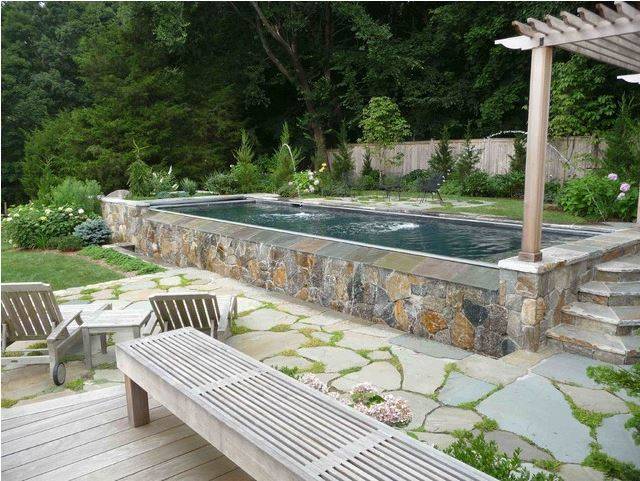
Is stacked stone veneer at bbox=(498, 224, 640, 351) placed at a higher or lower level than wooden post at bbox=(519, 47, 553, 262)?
lower

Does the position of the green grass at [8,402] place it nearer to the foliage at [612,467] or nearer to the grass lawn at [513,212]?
the foliage at [612,467]

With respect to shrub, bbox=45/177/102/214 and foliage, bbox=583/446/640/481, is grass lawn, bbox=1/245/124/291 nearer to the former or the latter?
shrub, bbox=45/177/102/214

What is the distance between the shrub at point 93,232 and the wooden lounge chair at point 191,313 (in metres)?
6.19

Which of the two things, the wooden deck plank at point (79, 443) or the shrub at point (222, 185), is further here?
the shrub at point (222, 185)

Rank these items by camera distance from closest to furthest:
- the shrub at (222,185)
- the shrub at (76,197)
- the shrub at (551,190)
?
the shrub at (76,197)
the shrub at (551,190)
the shrub at (222,185)

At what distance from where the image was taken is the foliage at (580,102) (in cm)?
1332

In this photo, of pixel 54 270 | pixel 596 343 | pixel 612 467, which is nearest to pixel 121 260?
pixel 54 270

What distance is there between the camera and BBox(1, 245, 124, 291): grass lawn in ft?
22.4

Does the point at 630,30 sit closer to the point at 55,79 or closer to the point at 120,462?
the point at 120,462

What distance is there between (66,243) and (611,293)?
331 inches

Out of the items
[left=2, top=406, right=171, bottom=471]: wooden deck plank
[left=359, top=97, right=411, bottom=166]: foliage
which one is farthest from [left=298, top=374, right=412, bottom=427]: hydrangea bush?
[left=359, top=97, right=411, bottom=166]: foliage

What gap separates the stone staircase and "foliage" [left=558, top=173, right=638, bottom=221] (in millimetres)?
3674

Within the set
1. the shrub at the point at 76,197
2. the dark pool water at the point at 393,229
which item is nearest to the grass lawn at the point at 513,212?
the dark pool water at the point at 393,229

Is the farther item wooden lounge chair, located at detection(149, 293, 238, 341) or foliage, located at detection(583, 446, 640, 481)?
wooden lounge chair, located at detection(149, 293, 238, 341)
